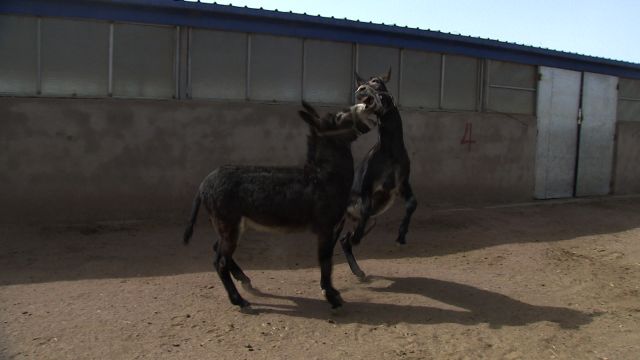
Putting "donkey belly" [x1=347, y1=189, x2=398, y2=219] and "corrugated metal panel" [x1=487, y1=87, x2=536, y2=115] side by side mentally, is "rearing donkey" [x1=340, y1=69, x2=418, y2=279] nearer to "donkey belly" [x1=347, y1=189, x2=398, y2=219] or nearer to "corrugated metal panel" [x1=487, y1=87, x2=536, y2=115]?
"donkey belly" [x1=347, y1=189, x2=398, y2=219]

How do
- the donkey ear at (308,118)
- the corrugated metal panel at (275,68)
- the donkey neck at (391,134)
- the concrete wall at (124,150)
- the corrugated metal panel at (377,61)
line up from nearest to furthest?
the donkey ear at (308,118) < the donkey neck at (391,134) < the concrete wall at (124,150) < the corrugated metal panel at (275,68) < the corrugated metal panel at (377,61)

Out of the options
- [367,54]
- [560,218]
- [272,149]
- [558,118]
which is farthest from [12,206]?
[558,118]

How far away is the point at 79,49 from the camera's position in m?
7.96

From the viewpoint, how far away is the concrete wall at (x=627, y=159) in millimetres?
13906

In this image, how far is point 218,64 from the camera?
885cm

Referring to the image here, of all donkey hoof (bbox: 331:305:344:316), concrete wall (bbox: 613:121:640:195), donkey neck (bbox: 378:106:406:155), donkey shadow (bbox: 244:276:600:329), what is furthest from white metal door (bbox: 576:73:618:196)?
donkey hoof (bbox: 331:305:344:316)

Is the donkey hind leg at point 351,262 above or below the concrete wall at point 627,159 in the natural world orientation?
below

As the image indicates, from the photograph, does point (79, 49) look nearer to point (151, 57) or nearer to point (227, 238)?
point (151, 57)

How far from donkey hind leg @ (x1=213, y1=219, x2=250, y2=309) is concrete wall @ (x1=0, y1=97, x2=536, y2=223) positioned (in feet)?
11.9

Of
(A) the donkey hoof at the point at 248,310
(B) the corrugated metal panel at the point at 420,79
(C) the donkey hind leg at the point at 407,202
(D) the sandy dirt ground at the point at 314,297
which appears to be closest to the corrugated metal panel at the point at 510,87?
(B) the corrugated metal panel at the point at 420,79

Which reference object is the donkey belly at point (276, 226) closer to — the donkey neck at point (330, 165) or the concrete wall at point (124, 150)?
the donkey neck at point (330, 165)

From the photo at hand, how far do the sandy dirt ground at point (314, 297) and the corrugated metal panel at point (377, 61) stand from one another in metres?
3.12

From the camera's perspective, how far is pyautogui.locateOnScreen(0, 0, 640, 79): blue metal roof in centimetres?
777

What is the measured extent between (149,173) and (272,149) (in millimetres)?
1987
